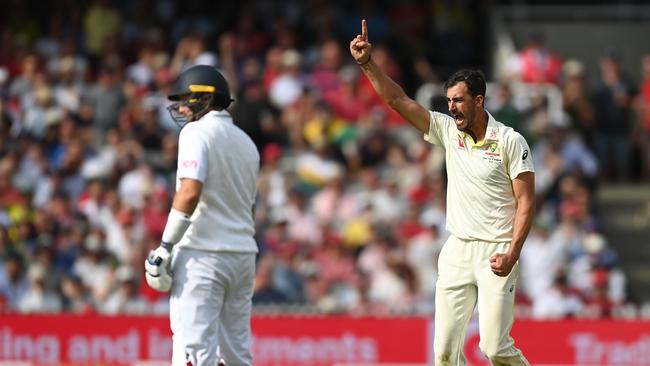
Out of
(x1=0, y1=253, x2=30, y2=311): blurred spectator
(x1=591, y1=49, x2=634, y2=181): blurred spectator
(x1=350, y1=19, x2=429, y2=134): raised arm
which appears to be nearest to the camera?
(x1=350, y1=19, x2=429, y2=134): raised arm

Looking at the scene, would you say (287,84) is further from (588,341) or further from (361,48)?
(361,48)

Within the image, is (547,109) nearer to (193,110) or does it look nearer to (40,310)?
(40,310)

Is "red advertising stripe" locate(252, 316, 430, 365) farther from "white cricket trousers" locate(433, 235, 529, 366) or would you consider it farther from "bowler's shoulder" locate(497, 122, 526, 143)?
"bowler's shoulder" locate(497, 122, 526, 143)

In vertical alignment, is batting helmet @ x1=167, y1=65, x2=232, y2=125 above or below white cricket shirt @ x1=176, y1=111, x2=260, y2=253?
above

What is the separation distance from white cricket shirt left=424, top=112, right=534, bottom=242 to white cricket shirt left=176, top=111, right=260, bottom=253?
4.40ft

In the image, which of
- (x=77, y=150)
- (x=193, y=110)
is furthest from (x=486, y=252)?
(x=77, y=150)

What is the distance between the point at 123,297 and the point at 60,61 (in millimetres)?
4939

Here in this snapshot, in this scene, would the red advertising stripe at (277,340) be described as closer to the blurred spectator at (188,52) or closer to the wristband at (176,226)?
the blurred spectator at (188,52)

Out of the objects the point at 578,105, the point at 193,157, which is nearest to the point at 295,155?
the point at 578,105

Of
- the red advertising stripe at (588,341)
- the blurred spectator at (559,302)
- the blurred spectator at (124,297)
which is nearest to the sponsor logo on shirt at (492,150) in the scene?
the red advertising stripe at (588,341)

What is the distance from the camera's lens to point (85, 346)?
13.5m

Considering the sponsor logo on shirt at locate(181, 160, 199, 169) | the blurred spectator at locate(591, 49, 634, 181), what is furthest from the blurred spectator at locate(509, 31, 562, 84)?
the sponsor logo on shirt at locate(181, 160, 199, 169)

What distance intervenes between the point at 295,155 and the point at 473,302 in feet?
26.3

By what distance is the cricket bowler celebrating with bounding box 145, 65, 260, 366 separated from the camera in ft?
26.5
